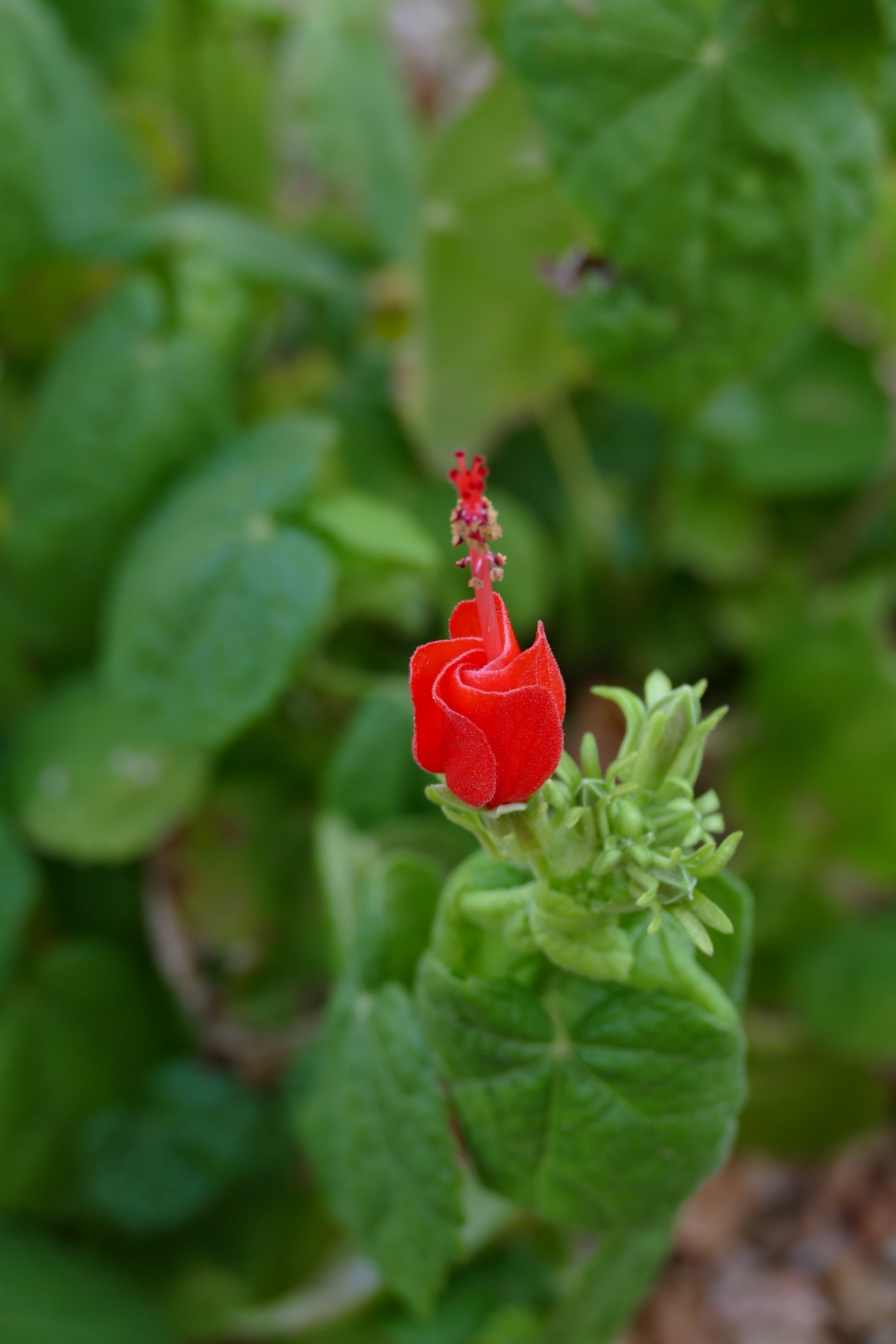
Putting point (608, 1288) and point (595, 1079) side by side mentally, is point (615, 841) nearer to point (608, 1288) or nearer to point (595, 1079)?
point (595, 1079)

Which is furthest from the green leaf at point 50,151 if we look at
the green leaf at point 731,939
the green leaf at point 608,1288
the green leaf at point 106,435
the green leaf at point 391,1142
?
the green leaf at point 608,1288

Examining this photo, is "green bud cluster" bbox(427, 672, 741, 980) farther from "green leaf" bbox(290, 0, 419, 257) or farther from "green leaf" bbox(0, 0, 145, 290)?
"green leaf" bbox(290, 0, 419, 257)

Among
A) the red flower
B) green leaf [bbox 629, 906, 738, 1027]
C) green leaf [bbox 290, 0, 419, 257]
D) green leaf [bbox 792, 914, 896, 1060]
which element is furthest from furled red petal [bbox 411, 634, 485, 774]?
green leaf [bbox 290, 0, 419, 257]

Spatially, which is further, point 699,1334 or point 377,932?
point 699,1334

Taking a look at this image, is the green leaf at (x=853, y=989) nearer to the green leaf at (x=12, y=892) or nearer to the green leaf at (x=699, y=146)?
Result: the green leaf at (x=699, y=146)

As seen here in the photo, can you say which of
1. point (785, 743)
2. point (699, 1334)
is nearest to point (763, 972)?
point (785, 743)

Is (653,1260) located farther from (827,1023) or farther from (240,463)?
(240,463)
